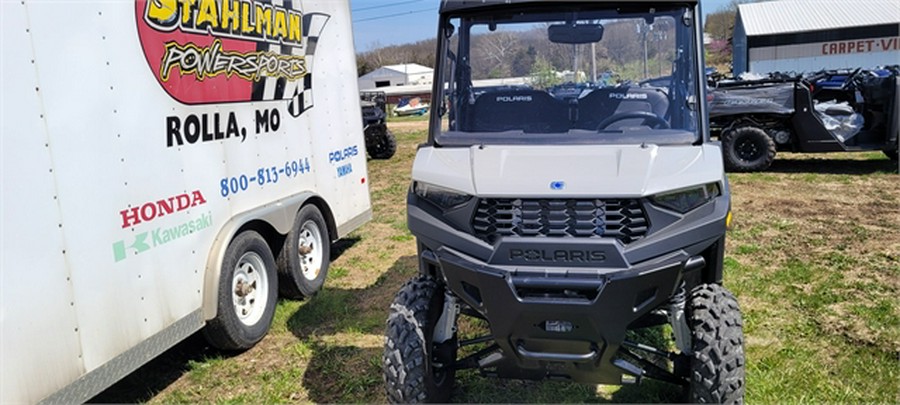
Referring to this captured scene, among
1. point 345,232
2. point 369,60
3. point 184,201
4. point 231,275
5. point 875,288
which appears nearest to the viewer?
point 184,201

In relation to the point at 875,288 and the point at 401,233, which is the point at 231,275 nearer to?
the point at 401,233

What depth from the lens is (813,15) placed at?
38.0m

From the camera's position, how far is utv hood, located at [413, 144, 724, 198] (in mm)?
2996

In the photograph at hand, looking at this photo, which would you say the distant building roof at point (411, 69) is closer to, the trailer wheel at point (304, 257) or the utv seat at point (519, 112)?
the trailer wheel at point (304, 257)

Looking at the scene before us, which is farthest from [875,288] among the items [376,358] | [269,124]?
[269,124]

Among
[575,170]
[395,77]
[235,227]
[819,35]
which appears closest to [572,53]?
[575,170]

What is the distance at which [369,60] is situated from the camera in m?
93.6

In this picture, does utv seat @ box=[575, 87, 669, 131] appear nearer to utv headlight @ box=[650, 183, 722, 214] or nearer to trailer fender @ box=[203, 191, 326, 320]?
utv headlight @ box=[650, 183, 722, 214]

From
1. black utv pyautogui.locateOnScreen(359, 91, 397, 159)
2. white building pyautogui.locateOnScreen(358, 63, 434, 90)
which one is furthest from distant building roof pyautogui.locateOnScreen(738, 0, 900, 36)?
white building pyautogui.locateOnScreen(358, 63, 434, 90)

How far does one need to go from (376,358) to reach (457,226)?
1759 millimetres

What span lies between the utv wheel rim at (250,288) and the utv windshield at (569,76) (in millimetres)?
1921

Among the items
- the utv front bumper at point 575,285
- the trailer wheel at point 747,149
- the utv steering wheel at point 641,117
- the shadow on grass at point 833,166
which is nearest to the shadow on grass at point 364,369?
the utv front bumper at point 575,285

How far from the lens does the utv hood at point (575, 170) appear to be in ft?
9.83

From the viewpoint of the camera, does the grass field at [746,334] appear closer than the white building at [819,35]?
Yes
